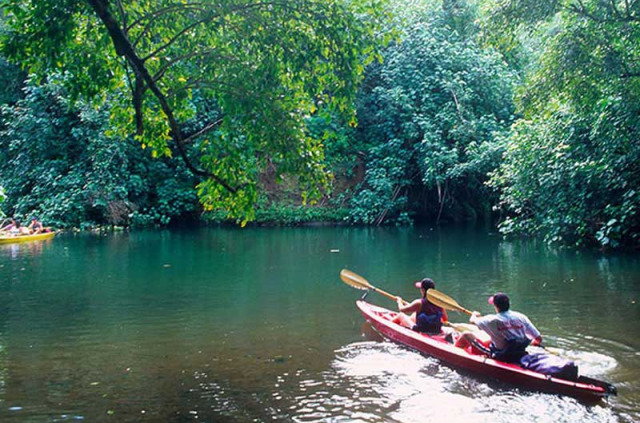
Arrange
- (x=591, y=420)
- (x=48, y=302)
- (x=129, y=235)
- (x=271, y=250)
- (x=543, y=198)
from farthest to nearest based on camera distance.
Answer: (x=129, y=235), (x=271, y=250), (x=543, y=198), (x=48, y=302), (x=591, y=420)

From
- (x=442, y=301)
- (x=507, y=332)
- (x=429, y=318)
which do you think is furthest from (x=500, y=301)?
(x=429, y=318)

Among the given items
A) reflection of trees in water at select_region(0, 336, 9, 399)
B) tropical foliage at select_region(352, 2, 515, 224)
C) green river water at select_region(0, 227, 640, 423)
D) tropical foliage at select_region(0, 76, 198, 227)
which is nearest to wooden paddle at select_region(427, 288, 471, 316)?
green river water at select_region(0, 227, 640, 423)

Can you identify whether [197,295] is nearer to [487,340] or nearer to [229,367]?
[229,367]

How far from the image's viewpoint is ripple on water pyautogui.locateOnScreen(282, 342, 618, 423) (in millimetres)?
5953

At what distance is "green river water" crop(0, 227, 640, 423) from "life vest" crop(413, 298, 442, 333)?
54 cm

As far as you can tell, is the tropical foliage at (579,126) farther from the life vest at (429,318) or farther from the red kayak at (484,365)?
the red kayak at (484,365)

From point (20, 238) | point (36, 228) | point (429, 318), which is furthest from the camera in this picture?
point (36, 228)

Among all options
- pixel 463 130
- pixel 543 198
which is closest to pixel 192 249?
pixel 543 198

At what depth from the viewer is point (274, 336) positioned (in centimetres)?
902

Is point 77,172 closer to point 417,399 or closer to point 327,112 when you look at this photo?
point 327,112

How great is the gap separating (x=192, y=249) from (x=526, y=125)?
1022cm

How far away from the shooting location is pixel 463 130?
24203mm

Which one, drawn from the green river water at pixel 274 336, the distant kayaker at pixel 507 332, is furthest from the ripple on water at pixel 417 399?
the distant kayaker at pixel 507 332

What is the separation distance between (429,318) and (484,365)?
1.67 metres
